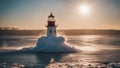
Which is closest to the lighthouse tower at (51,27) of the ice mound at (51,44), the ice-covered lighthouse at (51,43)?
the ice-covered lighthouse at (51,43)

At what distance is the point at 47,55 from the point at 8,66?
1403 centimetres

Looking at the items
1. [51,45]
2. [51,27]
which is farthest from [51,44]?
[51,27]

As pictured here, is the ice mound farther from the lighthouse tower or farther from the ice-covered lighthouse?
the lighthouse tower

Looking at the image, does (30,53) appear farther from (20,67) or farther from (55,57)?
(20,67)

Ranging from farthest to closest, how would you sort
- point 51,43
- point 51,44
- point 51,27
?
point 51,27
point 51,44
point 51,43

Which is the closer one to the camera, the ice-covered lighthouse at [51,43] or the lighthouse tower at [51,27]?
the ice-covered lighthouse at [51,43]

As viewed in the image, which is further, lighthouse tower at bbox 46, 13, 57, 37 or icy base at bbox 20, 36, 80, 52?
lighthouse tower at bbox 46, 13, 57, 37

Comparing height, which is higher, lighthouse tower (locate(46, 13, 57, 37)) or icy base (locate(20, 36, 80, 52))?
lighthouse tower (locate(46, 13, 57, 37))

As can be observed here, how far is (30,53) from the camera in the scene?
53.2 metres

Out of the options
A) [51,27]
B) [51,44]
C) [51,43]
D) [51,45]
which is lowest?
[51,45]

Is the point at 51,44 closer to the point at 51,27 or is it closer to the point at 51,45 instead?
the point at 51,45

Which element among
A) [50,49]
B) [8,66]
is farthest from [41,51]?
[8,66]

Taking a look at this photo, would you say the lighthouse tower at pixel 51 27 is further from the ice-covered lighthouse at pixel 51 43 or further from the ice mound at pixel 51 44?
the ice mound at pixel 51 44

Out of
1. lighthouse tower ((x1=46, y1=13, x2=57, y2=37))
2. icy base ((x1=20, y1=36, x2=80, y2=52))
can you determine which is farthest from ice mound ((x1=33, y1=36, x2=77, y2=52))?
lighthouse tower ((x1=46, y1=13, x2=57, y2=37))
